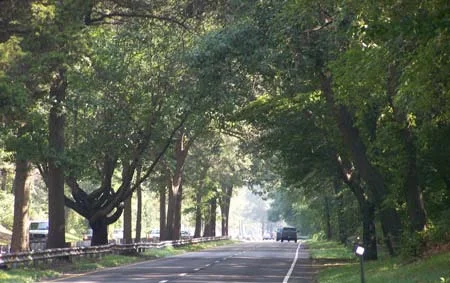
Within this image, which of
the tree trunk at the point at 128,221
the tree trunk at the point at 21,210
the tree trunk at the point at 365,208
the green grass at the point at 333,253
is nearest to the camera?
the tree trunk at the point at 365,208

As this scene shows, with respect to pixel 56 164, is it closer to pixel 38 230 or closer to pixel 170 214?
pixel 38 230

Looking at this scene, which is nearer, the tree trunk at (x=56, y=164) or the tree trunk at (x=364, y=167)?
the tree trunk at (x=364, y=167)

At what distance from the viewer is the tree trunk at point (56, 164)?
1111 inches

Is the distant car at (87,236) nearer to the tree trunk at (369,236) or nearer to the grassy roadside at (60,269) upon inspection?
the grassy roadside at (60,269)

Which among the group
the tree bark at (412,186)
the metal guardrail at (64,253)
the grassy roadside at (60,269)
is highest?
the tree bark at (412,186)

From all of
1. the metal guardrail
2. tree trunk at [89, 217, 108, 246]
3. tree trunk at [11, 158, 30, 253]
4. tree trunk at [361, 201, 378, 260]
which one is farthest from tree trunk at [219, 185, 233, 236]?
tree trunk at [361, 201, 378, 260]

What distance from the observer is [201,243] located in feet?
219

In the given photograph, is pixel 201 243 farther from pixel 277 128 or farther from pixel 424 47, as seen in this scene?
pixel 424 47

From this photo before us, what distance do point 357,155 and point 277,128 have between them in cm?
743

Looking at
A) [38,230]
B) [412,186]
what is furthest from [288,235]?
[412,186]

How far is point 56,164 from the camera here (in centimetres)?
2833

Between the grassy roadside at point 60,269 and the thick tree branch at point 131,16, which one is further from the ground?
the thick tree branch at point 131,16

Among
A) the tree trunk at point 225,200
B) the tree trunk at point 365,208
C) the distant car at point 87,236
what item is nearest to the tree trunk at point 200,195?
the tree trunk at point 225,200

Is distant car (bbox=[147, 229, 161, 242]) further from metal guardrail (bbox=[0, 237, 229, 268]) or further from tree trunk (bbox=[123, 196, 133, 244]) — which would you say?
metal guardrail (bbox=[0, 237, 229, 268])
